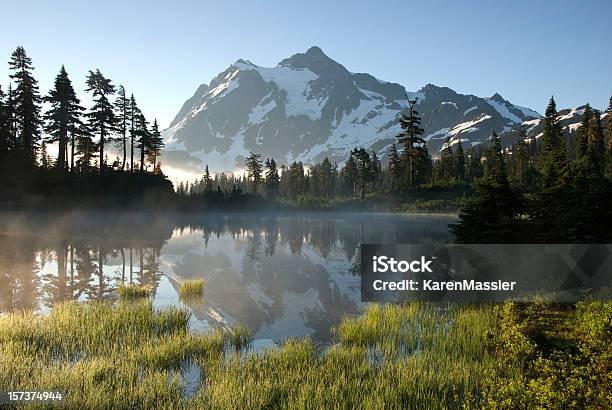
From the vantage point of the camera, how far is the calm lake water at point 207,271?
1306 cm

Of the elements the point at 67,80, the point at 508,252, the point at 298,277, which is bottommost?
the point at 298,277

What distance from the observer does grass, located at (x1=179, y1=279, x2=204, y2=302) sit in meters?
14.8

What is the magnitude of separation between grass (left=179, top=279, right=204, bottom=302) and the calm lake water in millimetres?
355

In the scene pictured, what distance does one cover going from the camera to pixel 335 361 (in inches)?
328

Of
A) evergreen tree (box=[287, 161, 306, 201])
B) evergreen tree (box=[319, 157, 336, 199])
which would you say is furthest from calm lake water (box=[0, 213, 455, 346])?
evergreen tree (box=[319, 157, 336, 199])

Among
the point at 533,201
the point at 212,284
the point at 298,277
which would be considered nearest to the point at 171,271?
the point at 212,284

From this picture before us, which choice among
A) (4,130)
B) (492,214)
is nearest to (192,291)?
(492,214)

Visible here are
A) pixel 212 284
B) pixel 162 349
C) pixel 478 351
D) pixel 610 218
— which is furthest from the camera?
pixel 212 284

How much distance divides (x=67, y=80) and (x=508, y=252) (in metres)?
60.0

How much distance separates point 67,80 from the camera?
5516cm

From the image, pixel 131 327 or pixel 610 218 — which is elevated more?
pixel 610 218

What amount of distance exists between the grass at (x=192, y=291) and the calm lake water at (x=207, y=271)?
1.16ft

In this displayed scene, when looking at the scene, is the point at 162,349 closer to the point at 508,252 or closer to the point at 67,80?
the point at 508,252

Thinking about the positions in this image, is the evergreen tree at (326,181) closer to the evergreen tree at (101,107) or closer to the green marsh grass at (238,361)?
the evergreen tree at (101,107)
